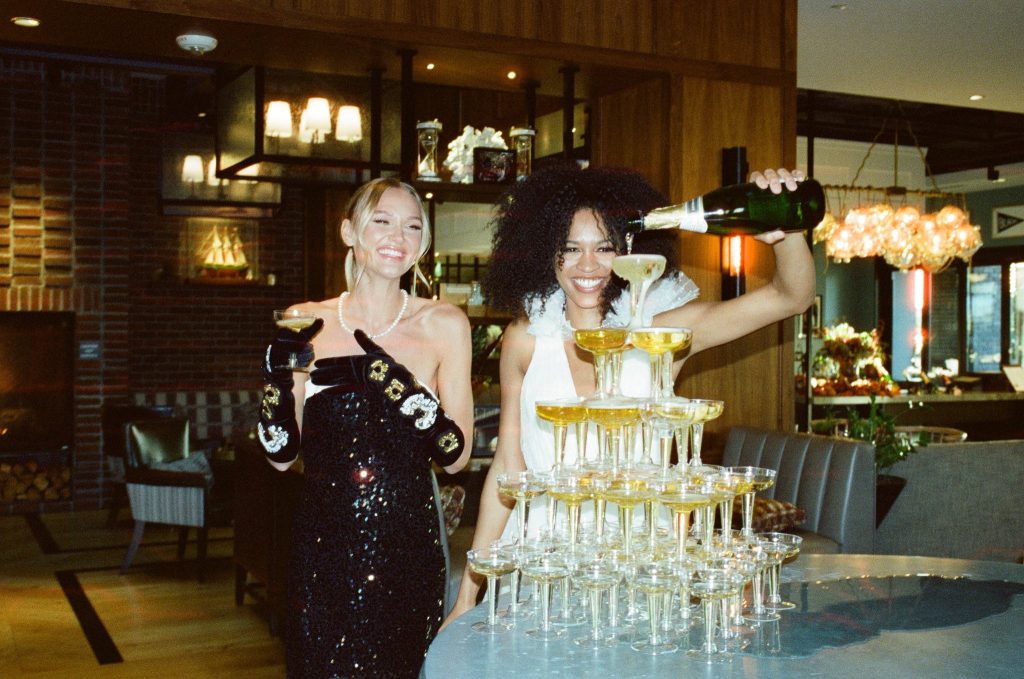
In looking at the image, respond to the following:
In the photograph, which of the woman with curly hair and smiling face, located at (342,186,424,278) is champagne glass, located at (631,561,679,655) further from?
smiling face, located at (342,186,424,278)

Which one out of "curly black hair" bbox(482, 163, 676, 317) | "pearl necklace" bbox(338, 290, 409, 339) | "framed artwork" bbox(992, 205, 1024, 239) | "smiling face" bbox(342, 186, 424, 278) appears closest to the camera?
"curly black hair" bbox(482, 163, 676, 317)

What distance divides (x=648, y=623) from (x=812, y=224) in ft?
2.75

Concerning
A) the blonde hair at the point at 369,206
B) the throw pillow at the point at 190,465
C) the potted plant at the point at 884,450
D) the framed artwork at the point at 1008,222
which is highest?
the framed artwork at the point at 1008,222

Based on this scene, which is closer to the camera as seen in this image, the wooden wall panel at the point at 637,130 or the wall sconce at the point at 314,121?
the wall sconce at the point at 314,121

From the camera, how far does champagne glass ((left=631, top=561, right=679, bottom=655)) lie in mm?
1557

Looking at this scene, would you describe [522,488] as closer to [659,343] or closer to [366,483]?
[659,343]

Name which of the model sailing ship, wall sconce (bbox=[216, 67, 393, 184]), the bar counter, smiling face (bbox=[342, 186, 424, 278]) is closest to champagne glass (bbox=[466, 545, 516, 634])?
the bar counter

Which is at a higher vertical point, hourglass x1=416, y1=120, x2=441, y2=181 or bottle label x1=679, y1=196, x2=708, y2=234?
hourglass x1=416, y1=120, x2=441, y2=181

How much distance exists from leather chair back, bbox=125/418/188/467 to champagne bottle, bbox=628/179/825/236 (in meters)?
5.47

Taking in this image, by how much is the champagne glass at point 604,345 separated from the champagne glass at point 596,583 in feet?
1.01

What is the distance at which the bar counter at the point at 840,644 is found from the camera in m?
1.50

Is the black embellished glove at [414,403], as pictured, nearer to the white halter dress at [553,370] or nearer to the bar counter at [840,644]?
the white halter dress at [553,370]

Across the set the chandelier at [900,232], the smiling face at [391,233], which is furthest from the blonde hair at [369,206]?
the chandelier at [900,232]

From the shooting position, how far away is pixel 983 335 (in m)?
13.0
